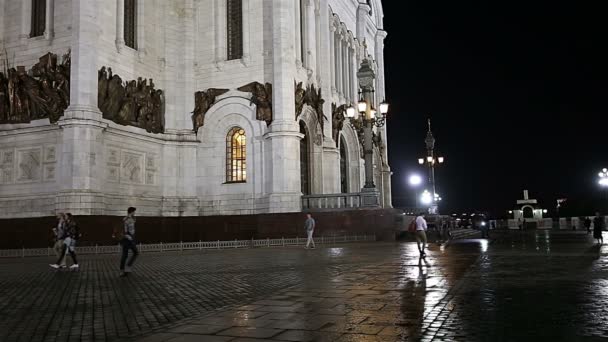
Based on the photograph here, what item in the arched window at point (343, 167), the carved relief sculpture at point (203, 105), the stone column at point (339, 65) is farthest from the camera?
the stone column at point (339, 65)

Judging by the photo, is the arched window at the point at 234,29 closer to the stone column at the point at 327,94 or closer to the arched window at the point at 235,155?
the arched window at the point at 235,155

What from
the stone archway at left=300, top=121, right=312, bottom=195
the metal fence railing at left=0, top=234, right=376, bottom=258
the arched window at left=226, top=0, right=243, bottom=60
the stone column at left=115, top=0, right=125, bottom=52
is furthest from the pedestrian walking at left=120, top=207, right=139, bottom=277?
the stone archway at left=300, top=121, right=312, bottom=195

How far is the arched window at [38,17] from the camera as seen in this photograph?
94.3 ft

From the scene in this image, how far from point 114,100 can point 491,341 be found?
2520 cm

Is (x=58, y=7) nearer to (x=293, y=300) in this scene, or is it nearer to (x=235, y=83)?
(x=235, y=83)

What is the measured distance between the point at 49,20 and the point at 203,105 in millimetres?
8918

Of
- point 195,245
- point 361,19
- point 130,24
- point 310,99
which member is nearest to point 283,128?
point 310,99

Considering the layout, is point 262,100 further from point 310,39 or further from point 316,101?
point 310,39

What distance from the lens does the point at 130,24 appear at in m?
30.4

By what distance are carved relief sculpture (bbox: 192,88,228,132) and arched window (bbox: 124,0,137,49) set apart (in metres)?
4.58

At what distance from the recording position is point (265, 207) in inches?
1189

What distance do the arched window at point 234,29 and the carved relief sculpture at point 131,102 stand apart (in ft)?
15.8

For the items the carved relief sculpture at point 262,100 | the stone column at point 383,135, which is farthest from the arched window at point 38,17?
the stone column at point 383,135

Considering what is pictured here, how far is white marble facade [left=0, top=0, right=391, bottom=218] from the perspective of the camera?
26.2 m
